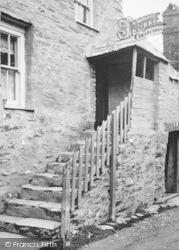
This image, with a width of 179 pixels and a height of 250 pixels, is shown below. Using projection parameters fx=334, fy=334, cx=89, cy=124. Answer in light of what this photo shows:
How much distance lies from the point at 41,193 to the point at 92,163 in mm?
1176

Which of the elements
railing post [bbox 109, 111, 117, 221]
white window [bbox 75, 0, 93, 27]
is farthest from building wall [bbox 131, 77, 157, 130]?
white window [bbox 75, 0, 93, 27]

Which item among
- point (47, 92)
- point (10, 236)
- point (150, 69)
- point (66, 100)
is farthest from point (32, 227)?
point (150, 69)

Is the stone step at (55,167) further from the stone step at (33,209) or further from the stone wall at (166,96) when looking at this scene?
the stone wall at (166,96)

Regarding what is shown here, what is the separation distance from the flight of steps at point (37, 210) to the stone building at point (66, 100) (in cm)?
2

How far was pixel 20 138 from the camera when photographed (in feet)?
22.9

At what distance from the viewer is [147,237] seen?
647 centimetres

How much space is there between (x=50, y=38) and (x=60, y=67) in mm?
726

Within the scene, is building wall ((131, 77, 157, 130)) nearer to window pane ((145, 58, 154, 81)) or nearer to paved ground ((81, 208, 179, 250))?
window pane ((145, 58, 154, 81))

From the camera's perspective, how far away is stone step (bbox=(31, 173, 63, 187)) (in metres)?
6.93

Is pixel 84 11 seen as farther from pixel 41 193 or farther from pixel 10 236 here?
pixel 10 236

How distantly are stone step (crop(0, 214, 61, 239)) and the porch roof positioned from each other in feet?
15.6

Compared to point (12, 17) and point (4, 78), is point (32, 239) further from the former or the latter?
point (12, 17)

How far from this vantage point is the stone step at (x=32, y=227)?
18.3 ft

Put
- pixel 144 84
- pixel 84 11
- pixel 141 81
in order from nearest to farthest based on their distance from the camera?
pixel 141 81 < pixel 144 84 < pixel 84 11
